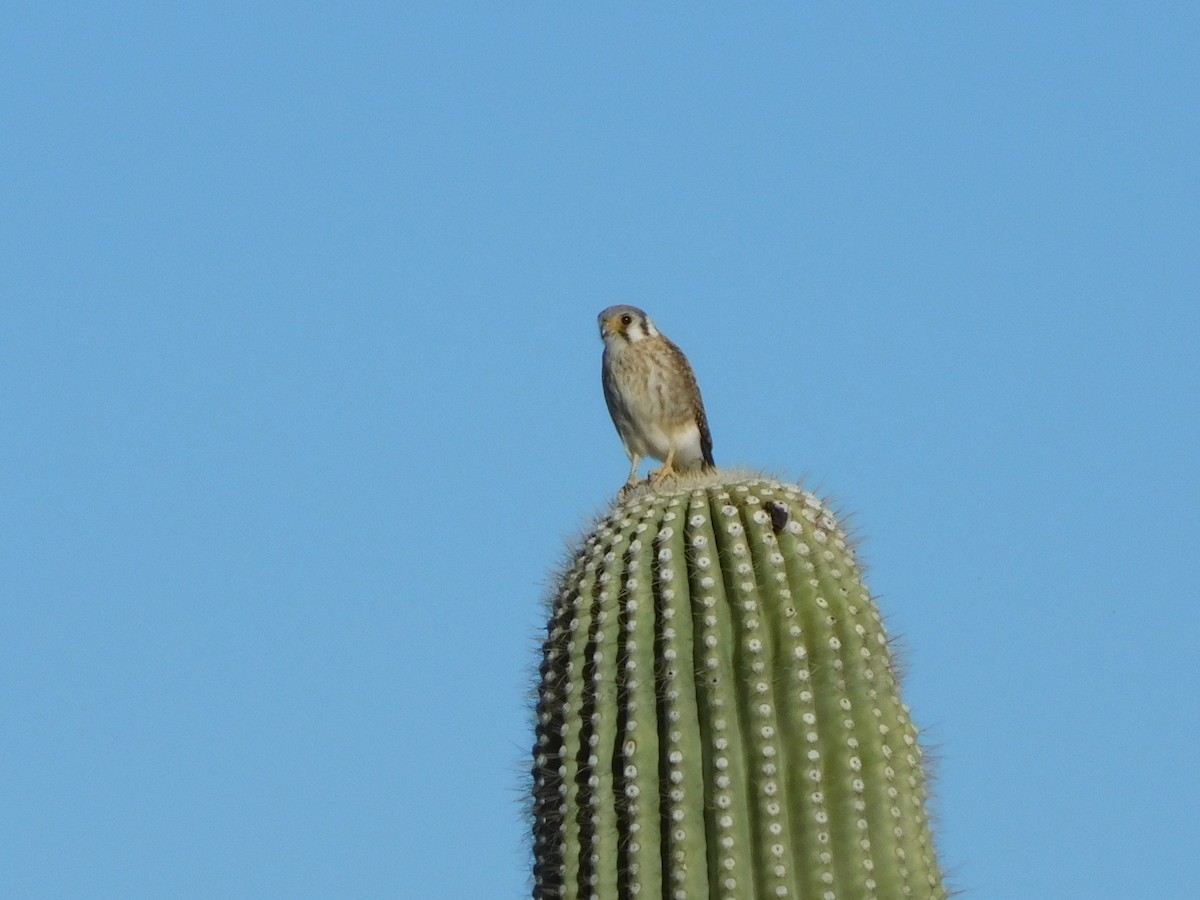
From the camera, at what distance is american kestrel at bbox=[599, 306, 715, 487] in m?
12.0

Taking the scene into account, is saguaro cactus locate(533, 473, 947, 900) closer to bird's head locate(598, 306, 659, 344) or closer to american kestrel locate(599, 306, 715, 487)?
american kestrel locate(599, 306, 715, 487)

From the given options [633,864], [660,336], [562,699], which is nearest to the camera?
[633,864]

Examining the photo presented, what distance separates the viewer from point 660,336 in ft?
40.5

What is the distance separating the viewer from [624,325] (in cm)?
1234

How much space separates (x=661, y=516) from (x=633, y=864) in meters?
1.39

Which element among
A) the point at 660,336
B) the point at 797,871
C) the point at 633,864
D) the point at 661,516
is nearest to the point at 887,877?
the point at 797,871

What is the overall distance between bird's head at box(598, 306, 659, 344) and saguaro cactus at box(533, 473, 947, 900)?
4.86 m

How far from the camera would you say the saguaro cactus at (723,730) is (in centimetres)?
685

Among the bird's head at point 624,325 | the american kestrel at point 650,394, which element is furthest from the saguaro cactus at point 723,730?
the bird's head at point 624,325

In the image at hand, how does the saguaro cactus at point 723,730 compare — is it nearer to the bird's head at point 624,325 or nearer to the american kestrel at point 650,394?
the american kestrel at point 650,394

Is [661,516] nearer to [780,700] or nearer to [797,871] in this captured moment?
[780,700]

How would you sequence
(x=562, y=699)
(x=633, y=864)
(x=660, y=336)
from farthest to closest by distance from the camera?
(x=660, y=336)
(x=562, y=699)
(x=633, y=864)

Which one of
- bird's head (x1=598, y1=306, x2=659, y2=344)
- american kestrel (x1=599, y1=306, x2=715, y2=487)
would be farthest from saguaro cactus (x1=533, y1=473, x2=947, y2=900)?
bird's head (x1=598, y1=306, x2=659, y2=344)

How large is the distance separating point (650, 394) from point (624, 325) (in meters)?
0.58
